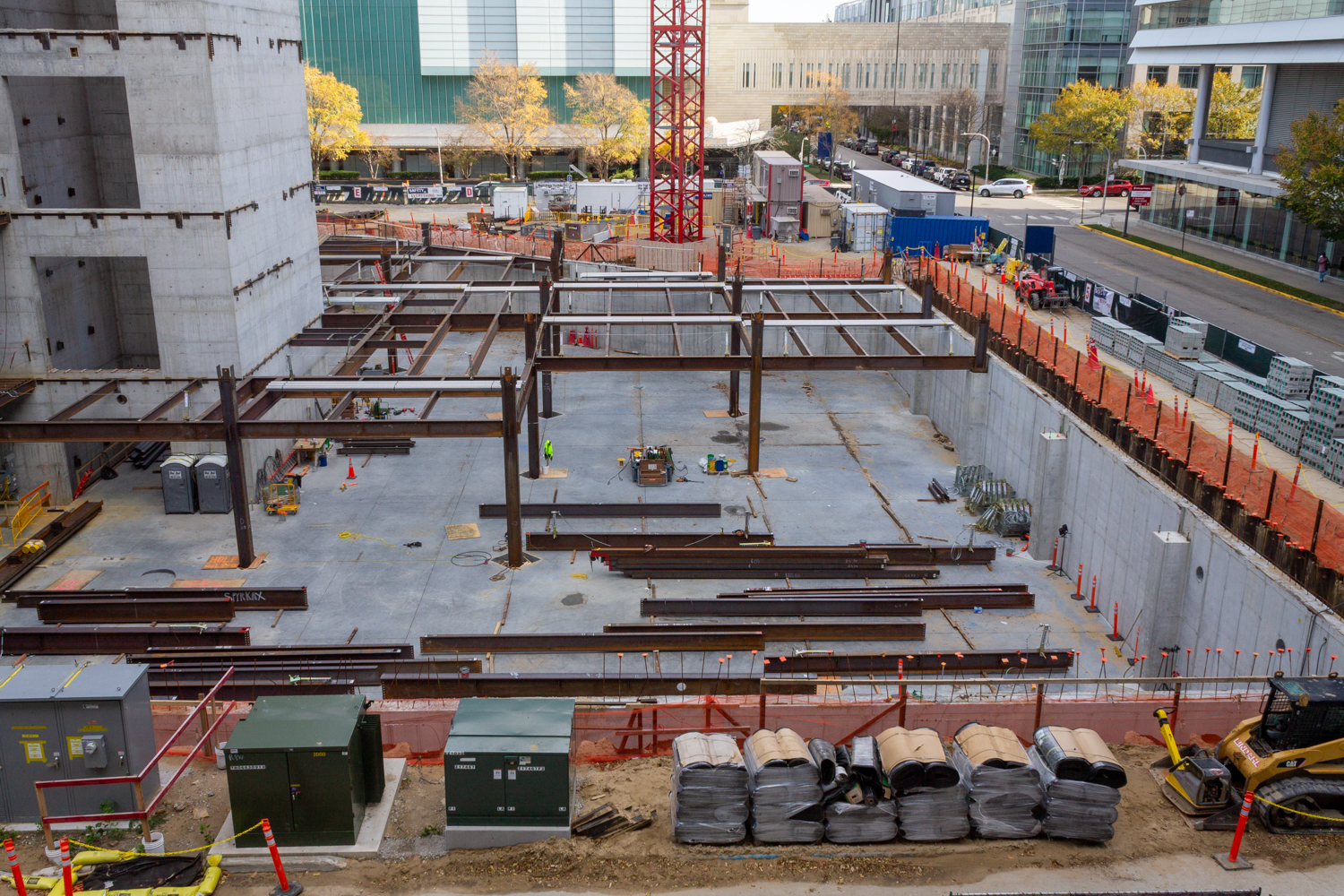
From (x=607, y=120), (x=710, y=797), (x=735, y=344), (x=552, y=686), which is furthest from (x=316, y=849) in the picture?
(x=607, y=120)

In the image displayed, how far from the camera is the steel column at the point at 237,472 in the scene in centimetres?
2877

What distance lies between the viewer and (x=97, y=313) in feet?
128

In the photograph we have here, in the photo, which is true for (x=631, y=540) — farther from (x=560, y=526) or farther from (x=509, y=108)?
(x=509, y=108)

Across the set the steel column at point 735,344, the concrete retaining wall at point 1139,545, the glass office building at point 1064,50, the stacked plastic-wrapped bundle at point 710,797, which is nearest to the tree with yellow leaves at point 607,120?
the glass office building at point 1064,50

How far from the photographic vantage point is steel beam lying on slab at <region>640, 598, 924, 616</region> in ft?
88.1

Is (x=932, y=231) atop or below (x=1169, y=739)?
atop

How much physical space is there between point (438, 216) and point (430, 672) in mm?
60099

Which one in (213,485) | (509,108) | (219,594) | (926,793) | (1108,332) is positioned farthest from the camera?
(509,108)

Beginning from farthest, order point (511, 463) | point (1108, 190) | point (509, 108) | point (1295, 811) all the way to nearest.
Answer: point (509, 108) < point (1108, 190) < point (511, 463) < point (1295, 811)

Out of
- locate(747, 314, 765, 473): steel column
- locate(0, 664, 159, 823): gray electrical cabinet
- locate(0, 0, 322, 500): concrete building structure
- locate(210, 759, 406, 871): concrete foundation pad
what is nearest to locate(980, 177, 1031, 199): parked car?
locate(747, 314, 765, 473): steel column

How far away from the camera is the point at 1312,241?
54000 mm

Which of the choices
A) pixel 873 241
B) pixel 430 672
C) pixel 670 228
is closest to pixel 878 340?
pixel 873 241

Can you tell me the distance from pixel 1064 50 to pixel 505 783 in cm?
9795

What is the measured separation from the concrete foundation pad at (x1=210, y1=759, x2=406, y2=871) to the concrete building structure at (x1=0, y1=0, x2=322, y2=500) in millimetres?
21468
